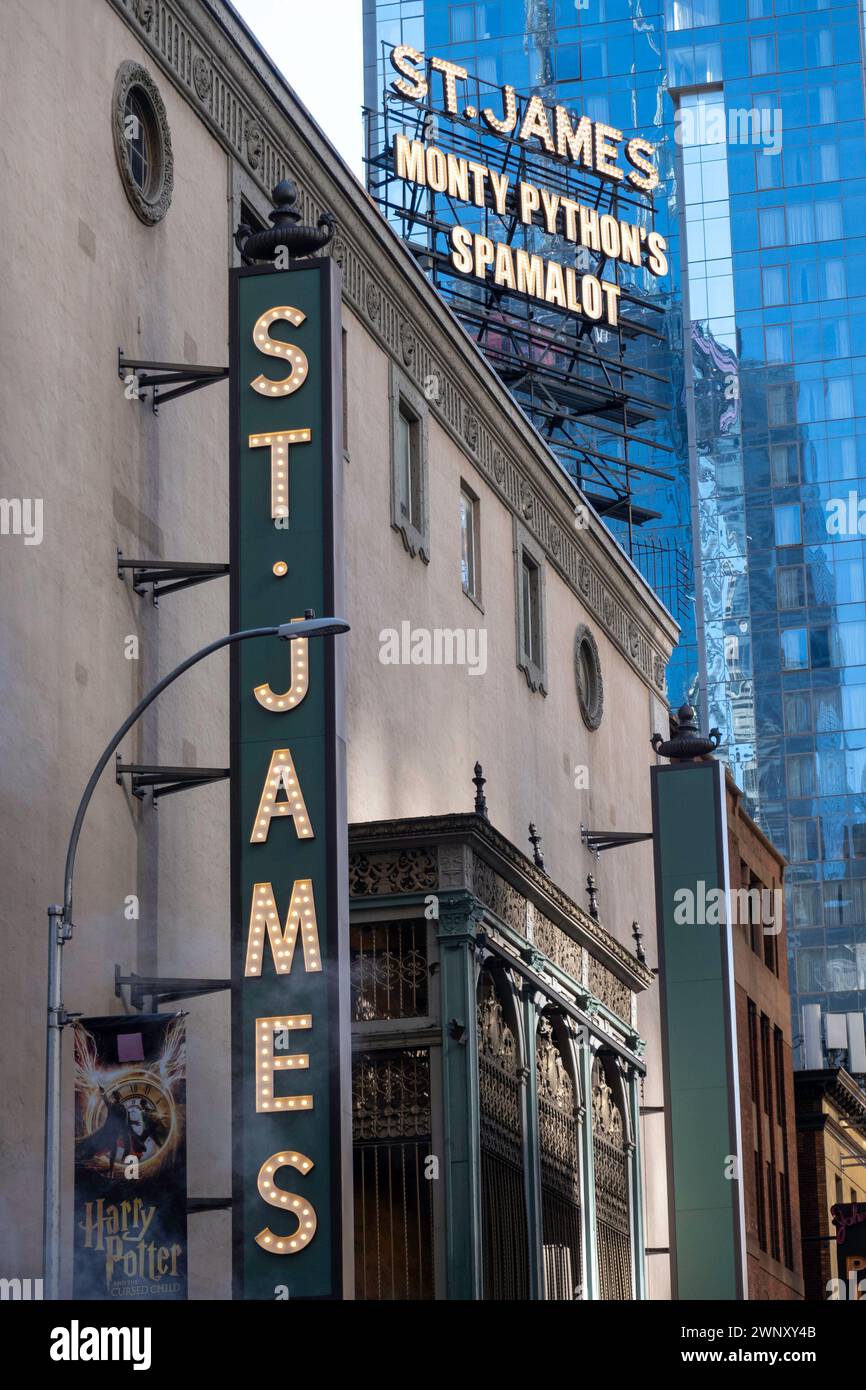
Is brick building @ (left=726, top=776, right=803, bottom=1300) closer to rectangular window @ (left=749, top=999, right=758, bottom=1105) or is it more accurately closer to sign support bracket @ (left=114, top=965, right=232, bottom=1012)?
rectangular window @ (left=749, top=999, right=758, bottom=1105)

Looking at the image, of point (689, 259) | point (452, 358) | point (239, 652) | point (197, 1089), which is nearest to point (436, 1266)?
point (197, 1089)

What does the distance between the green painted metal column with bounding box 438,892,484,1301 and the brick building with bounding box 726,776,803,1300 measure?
27.4 meters

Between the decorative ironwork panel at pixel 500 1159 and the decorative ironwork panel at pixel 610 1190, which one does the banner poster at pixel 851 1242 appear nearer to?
the decorative ironwork panel at pixel 610 1190

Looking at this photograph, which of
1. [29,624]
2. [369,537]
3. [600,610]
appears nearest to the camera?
[29,624]

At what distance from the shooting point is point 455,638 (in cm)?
3906

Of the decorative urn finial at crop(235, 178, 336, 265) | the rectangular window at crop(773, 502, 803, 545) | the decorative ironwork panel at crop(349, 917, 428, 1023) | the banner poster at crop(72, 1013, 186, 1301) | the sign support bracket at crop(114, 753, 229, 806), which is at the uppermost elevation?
the rectangular window at crop(773, 502, 803, 545)

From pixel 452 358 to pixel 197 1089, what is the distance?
17219 mm

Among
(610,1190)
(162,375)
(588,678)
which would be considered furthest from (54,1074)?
(588,678)

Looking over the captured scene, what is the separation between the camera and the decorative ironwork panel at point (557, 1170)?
97.7ft

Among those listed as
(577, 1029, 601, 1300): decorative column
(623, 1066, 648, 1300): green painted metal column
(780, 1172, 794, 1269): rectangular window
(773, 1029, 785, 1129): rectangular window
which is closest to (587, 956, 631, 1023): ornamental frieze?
(623, 1066, 648, 1300): green painted metal column

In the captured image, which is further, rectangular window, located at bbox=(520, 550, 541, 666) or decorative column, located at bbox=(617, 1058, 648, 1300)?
rectangular window, located at bbox=(520, 550, 541, 666)

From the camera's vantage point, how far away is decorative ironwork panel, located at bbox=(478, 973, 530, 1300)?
27219 millimetres

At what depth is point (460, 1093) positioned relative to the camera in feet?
87.6

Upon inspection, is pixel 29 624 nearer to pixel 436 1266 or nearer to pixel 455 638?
pixel 436 1266
